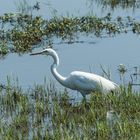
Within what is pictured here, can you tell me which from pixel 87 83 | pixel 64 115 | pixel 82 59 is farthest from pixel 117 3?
pixel 64 115

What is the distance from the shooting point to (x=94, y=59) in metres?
14.3

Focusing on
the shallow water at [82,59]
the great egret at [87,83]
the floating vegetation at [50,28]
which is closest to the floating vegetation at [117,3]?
the floating vegetation at [50,28]

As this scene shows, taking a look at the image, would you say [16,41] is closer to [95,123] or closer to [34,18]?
[34,18]

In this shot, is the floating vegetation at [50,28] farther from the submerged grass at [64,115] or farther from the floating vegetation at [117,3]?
the submerged grass at [64,115]

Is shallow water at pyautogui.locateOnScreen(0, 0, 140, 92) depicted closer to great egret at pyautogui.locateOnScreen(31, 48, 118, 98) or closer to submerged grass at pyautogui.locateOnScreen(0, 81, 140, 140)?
great egret at pyautogui.locateOnScreen(31, 48, 118, 98)

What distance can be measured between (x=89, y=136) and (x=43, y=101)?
2.25 meters

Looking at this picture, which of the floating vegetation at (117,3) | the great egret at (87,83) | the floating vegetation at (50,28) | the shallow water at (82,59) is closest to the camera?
the great egret at (87,83)

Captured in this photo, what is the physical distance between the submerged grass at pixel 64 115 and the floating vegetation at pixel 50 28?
4.14 m

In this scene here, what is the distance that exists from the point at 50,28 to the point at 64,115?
6659 millimetres

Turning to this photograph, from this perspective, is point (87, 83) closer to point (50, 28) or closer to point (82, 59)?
point (82, 59)

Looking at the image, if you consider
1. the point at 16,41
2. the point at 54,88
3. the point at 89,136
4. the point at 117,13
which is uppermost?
the point at 117,13

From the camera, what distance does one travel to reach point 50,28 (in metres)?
16.3

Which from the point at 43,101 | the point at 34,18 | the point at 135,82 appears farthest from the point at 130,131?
the point at 34,18

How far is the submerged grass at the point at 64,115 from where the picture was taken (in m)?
8.69
